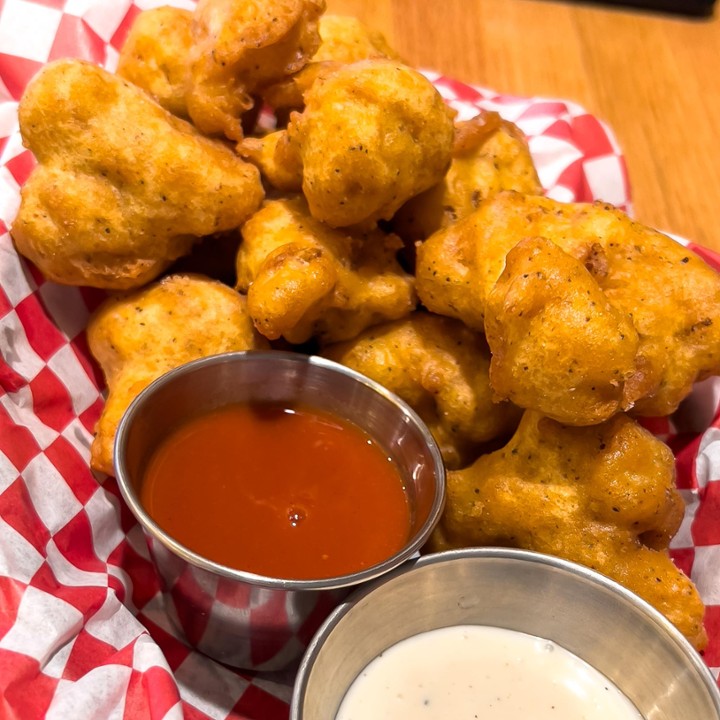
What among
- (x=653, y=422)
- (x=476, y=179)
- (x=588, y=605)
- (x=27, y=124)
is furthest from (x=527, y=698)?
(x=27, y=124)

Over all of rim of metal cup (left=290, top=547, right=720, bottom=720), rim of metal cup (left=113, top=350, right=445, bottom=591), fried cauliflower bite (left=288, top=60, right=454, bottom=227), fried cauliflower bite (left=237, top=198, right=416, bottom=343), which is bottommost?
rim of metal cup (left=290, top=547, right=720, bottom=720)

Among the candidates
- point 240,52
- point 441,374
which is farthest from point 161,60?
point 441,374

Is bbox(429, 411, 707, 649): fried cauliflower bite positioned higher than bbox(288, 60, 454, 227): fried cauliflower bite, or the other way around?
bbox(288, 60, 454, 227): fried cauliflower bite

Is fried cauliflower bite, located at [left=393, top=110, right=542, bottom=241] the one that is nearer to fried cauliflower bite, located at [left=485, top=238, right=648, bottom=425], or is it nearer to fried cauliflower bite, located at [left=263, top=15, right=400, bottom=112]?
fried cauliflower bite, located at [left=263, top=15, right=400, bottom=112]

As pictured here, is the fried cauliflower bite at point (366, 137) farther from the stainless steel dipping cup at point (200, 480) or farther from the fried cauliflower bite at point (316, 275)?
the stainless steel dipping cup at point (200, 480)

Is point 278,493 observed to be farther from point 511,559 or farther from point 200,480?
point 511,559

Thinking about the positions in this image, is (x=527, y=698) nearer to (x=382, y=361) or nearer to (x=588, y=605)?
(x=588, y=605)

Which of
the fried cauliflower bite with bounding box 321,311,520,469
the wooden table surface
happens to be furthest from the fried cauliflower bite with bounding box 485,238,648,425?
the wooden table surface
